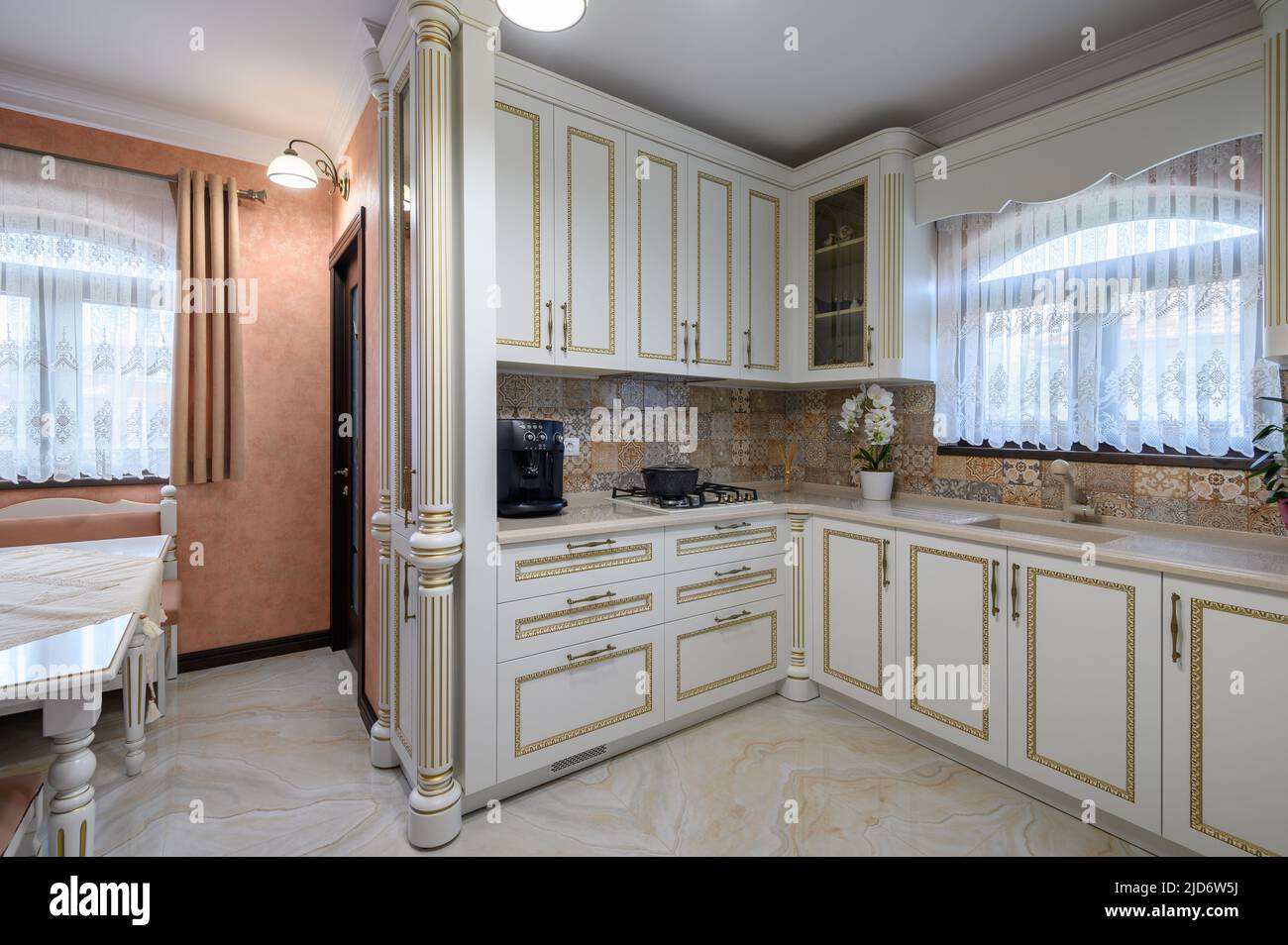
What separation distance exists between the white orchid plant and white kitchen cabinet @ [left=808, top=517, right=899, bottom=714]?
1.74 feet

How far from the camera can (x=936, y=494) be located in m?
2.99

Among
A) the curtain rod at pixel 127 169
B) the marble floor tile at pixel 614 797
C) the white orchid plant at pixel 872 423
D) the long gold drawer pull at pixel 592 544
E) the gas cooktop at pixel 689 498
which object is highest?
the curtain rod at pixel 127 169

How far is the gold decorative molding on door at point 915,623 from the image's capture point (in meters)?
2.22

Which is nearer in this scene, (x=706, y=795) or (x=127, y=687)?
(x=706, y=795)

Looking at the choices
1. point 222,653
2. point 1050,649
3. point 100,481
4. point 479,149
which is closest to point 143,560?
point 100,481

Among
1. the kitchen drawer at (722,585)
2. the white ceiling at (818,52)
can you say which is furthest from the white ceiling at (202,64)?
the kitchen drawer at (722,585)

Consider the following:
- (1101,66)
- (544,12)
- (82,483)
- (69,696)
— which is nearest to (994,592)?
(1101,66)

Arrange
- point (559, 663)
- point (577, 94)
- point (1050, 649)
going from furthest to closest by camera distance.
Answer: point (577, 94), point (559, 663), point (1050, 649)

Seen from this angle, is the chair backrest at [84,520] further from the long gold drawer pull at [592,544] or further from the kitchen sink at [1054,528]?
the kitchen sink at [1054,528]

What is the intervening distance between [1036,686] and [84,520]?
3.94 m

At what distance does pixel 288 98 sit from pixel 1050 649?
3.91 meters

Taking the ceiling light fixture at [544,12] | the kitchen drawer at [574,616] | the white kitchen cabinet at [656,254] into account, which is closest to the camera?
the ceiling light fixture at [544,12]

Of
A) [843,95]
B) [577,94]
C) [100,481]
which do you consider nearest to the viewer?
[577,94]
